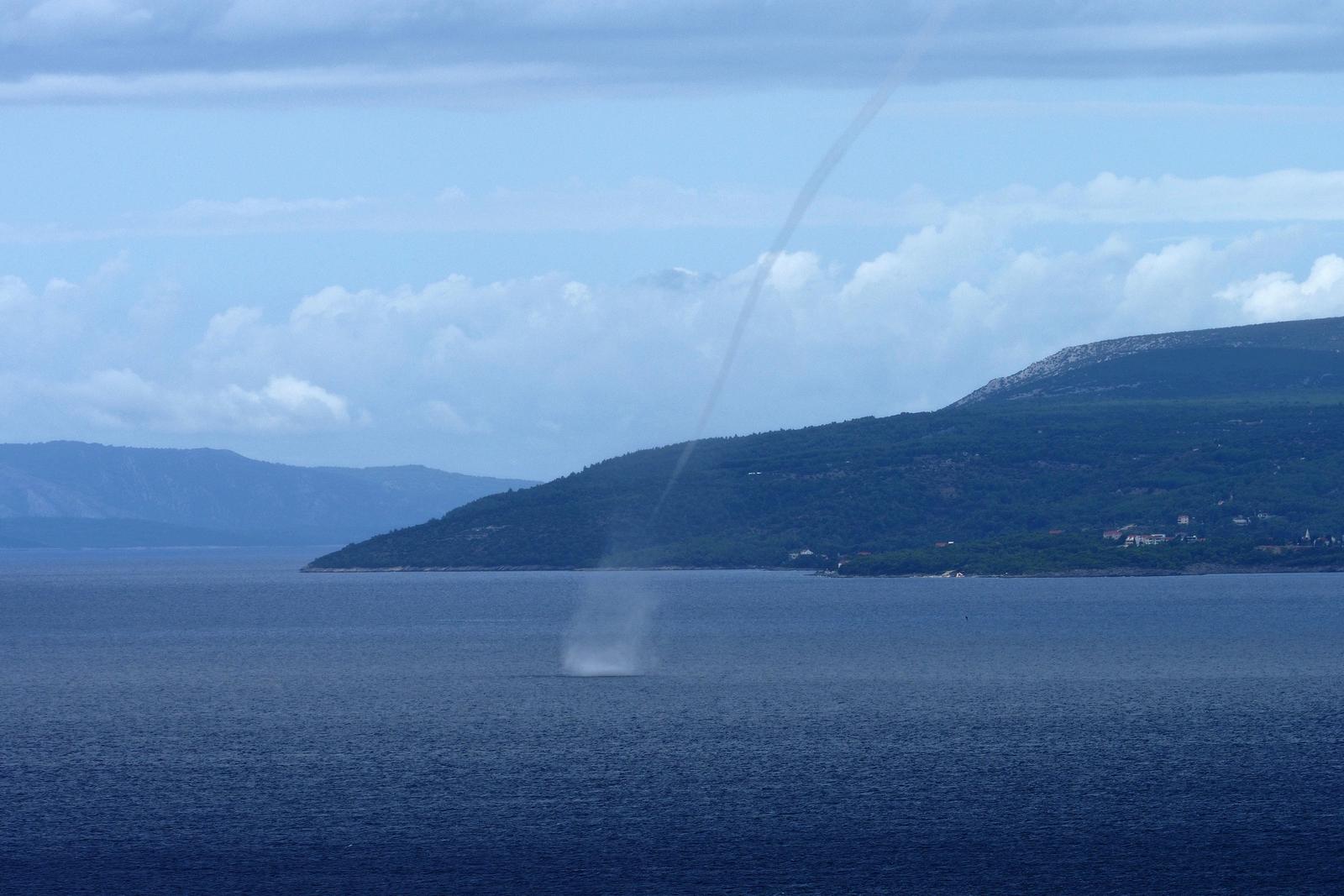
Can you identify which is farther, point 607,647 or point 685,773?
point 607,647

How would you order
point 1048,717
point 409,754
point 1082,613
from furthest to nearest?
point 1082,613 → point 1048,717 → point 409,754

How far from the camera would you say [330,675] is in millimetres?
125562

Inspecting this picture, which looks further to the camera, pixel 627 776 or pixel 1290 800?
pixel 627 776

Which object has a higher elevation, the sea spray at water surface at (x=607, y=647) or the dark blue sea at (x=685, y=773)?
the sea spray at water surface at (x=607, y=647)

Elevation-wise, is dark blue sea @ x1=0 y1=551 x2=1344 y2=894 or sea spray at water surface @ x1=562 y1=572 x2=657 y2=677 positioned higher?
sea spray at water surface @ x1=562 y1=572 x2=657 y2=677

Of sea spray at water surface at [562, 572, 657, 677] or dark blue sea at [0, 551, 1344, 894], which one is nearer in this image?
dark blue sea at [0, 551, 1344, 894]

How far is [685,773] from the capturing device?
2982 inches

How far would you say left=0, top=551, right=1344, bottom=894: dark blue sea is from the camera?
57875 millimetres

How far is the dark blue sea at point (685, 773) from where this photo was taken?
190ft

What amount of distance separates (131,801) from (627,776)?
19.6 m

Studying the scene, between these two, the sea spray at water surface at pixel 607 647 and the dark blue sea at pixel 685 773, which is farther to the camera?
the sea spray at water surface at pixel 607 647

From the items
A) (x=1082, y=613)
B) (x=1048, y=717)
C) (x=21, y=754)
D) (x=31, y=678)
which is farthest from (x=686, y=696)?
(x=1082, y=613)

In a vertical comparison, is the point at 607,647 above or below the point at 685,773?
above

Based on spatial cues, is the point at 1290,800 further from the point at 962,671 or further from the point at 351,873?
the point at 962,671
